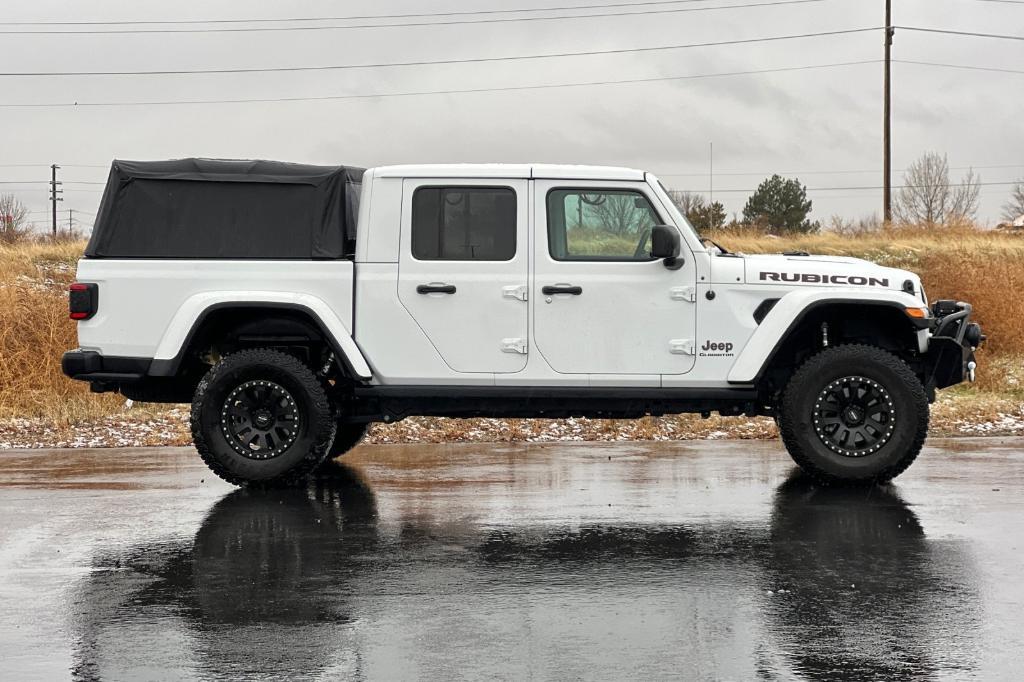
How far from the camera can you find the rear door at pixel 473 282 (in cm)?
961

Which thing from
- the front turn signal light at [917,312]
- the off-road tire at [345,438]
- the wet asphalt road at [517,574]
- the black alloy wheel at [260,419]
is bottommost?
the wet asphalt road at [517,574]

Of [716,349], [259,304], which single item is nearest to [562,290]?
[716,349]

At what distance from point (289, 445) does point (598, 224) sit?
9.03 ft

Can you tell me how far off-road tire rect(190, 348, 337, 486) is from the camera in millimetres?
9492

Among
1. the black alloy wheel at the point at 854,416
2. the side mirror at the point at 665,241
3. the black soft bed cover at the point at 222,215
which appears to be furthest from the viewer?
the black soft bed cover at the point at 222,215

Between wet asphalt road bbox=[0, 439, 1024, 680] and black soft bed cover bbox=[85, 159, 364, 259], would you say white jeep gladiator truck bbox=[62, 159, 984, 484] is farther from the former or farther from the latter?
wet asphalt road bbox=[0, 439, 1024, 680]

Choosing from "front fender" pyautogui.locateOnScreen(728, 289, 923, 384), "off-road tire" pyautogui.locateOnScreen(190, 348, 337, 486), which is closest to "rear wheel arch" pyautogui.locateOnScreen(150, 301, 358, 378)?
"off-road tire" pyautogui.locateOnScreen(190, 348, 337, 486)

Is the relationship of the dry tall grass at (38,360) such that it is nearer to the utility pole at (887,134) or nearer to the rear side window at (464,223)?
the rear side window at (464,223)

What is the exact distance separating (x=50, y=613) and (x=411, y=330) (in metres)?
4.25

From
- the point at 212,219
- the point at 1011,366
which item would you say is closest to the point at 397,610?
the point at 212,219

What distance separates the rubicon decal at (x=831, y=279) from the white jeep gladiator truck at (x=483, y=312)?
0.03ft

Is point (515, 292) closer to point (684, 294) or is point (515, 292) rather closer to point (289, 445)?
point (684, 294)

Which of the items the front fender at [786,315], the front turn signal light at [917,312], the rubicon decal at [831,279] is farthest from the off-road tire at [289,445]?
the front turn signal light at [917,312]

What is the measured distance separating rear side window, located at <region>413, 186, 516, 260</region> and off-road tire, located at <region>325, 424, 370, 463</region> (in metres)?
2.05
